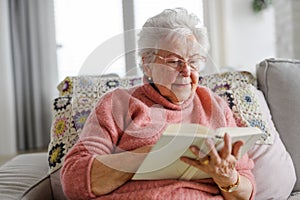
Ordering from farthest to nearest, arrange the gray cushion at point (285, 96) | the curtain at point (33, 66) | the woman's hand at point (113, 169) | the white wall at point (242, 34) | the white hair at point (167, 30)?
1. the white wall at point (242, 34)
2. the curtain at point (33, 66)
3. the gray cushion at point (285, 96)
4. the white hair at point (167, 30)
5. the woman's hand at point (113, 169)

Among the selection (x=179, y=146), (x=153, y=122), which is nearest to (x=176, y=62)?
(x=153, y=122)

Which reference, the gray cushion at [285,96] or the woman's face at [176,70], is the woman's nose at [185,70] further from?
the gray cushion at [285,96]

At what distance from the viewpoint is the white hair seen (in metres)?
1.25

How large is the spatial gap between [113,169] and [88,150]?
90 millimetres

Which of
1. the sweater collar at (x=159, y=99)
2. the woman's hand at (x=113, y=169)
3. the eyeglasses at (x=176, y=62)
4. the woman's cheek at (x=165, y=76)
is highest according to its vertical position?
the eyeglasses at (x=176, y=62)

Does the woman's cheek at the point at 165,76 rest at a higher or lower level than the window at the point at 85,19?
lower

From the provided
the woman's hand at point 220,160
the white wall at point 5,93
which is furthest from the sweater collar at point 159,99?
the white wall at point 5,93

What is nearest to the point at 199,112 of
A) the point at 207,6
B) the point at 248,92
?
the point at 248,92

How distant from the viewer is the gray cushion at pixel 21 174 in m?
1.24

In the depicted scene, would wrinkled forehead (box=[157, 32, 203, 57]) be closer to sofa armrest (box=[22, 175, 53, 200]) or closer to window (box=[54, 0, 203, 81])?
sofa armrest (box=[22, 175, 53, 200])

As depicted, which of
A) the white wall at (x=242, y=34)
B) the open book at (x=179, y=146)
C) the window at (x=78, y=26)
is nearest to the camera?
the open book at (x=179, y=146)

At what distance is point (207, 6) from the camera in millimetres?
4328

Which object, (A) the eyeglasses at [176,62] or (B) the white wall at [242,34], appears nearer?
(A) the eyeglasses at [176,62]

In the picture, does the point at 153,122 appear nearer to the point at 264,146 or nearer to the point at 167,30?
the point at 167,30
